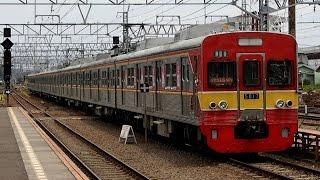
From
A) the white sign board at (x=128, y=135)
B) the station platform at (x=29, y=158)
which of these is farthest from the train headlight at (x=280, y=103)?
the white sign board at (x=128, y=135)

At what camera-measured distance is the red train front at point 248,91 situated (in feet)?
45.7

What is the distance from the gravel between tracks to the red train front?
684 mm

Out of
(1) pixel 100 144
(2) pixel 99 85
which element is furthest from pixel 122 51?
(1) pixel 100 144

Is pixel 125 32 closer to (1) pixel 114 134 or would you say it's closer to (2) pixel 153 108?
(1) pixel 114 134

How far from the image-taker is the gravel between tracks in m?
13.0

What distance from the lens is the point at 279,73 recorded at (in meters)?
14.4

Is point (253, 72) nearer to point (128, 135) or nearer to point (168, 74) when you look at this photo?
point (168, 74)

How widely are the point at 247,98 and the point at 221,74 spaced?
2.51 feet

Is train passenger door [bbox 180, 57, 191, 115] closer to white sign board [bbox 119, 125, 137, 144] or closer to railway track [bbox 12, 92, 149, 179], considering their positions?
railway track [bbox 12, 92, 149, 179]

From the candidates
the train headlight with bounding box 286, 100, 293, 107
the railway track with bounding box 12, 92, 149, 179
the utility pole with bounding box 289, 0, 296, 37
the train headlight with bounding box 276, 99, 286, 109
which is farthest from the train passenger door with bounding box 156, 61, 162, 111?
the utility pole with bounding box 289, 0, 296, 37

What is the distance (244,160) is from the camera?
14852 millimetres

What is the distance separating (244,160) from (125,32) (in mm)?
27411

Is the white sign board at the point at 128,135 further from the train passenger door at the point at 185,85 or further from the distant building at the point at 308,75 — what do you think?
the distant building at the point at 308,75

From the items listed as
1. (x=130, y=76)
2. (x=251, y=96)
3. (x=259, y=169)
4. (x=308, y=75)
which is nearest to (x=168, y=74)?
(x=251, y=96)
